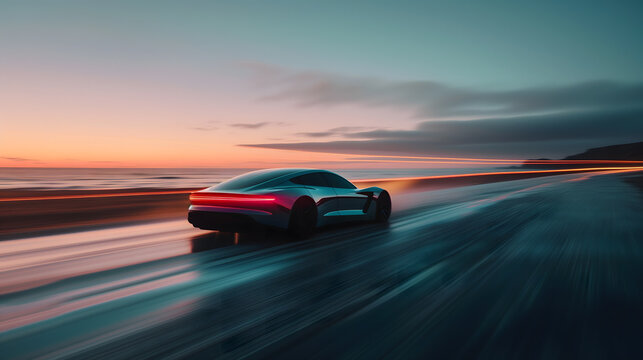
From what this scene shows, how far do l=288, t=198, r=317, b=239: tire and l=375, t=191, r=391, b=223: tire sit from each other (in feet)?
7.25

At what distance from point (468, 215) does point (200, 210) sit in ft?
20.9

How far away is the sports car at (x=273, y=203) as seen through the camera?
281 inches

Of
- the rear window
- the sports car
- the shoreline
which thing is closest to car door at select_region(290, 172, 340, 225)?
the sports car

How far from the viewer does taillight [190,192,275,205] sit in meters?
7.16

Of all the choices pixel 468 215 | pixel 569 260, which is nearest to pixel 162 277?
pixel 569 260

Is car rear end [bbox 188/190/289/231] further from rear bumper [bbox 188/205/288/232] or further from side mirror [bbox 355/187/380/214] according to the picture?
side mirror [bbox 355/187/380/214]

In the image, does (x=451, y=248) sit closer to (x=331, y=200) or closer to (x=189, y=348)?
(x=331, y=200)

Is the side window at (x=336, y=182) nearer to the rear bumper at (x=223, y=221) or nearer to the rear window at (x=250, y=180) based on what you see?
the rear window at (x=250, y=180)

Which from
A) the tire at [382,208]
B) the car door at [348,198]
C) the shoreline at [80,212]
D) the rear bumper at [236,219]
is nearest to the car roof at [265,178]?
the rear bumper at [236,219]

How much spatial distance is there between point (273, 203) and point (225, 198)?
760mm

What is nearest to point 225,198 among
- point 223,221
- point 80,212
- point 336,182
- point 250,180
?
point 223,221

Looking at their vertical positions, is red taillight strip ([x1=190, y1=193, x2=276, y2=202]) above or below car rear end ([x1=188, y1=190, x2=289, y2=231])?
above

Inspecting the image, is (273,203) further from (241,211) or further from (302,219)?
(302,219)

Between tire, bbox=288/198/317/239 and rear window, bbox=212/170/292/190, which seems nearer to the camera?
tire, bbox=288/198/317/239
